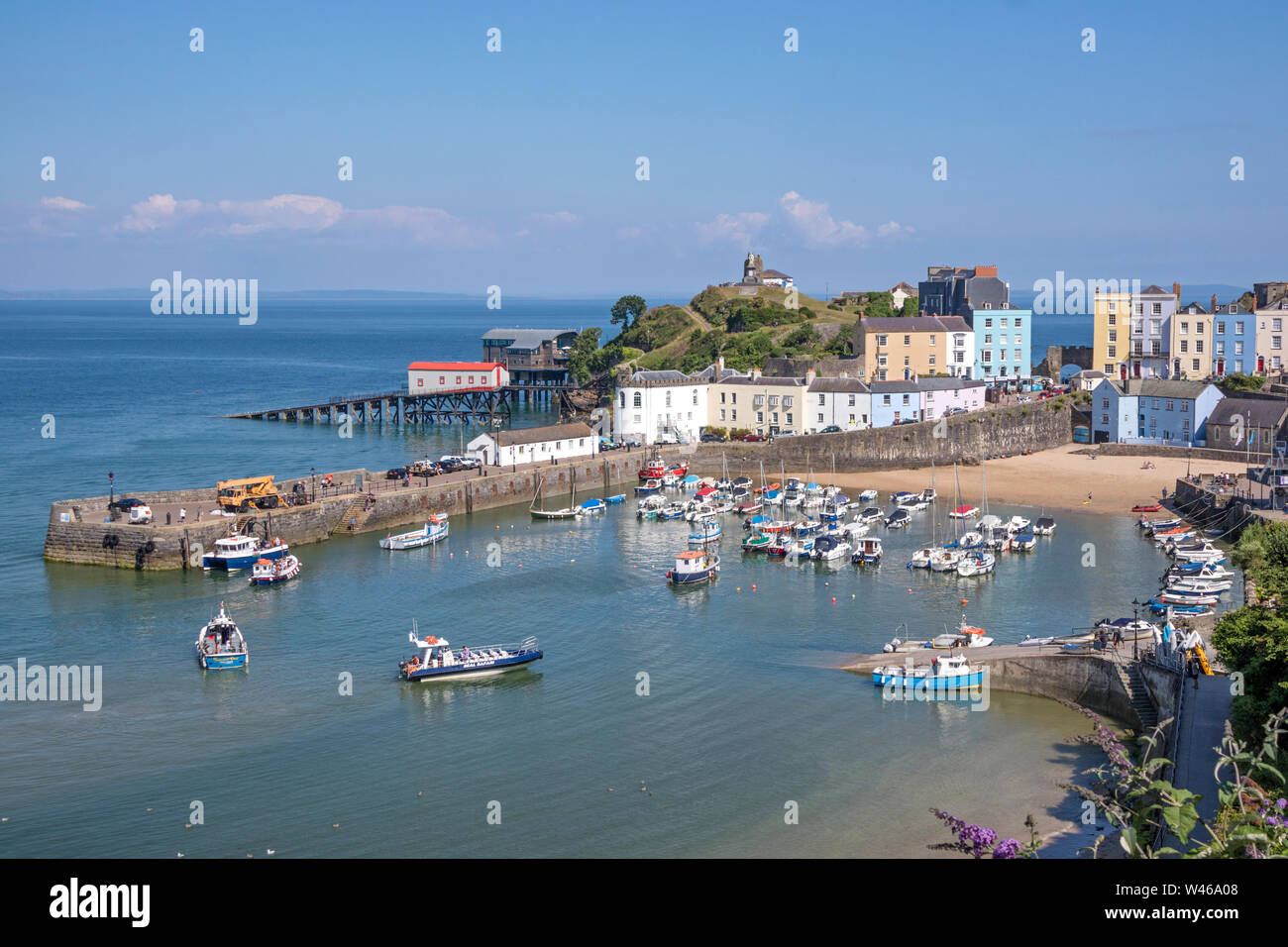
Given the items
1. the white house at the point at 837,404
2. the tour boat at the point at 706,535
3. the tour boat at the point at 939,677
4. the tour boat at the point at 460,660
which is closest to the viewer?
the tour boat at the point at 939,677

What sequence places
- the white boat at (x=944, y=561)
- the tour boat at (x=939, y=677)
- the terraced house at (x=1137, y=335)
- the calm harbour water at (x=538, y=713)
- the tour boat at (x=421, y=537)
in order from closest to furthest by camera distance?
1. the calm harbour water at (x=538, y=713)
2. the tour boat at (x=939, y=677)
3. the white boat at (x=944, y=561)
4. the tour boat at (x=421, y=537)
5. the terraced house at (x=1137, y=335)

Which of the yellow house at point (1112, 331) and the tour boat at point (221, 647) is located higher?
the yellow house at point (1112, 331)

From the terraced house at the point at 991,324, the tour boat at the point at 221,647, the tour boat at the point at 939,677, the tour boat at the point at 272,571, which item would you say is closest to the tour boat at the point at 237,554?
the tour boat at the point at 272,571

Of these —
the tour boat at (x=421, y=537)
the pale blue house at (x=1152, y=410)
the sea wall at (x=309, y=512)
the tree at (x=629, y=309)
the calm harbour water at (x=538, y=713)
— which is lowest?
the calm harbour water at (x=538, y=713)

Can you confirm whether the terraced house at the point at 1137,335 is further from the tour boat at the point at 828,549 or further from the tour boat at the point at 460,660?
the tour boat at the point at 460,660

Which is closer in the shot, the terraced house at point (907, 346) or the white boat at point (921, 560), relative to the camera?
the white boat at point (921, 560)

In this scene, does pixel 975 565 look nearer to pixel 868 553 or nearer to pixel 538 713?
pixel 868 553

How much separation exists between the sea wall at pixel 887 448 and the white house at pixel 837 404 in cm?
196

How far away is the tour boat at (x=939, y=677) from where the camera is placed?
26.1 meters

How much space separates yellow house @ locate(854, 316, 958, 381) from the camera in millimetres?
69250

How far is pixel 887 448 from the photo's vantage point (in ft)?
193

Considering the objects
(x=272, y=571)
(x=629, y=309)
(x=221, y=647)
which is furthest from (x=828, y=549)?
(x=629, y=309)
